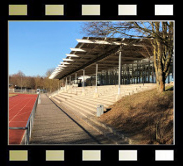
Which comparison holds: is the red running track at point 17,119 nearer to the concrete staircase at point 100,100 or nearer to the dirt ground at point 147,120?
the concrete staircase at point 100,100

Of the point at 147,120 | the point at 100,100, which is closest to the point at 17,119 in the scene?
the point at 100,100

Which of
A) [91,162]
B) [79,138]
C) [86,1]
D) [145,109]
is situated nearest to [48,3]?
[86,1]

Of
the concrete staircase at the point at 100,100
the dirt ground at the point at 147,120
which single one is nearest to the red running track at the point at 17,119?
the concrete staircase at the point at 100,100

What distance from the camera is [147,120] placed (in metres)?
9.07

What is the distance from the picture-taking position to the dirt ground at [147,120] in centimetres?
719

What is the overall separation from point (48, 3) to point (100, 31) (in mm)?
6009

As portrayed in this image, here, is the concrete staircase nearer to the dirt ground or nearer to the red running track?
the dirt ground

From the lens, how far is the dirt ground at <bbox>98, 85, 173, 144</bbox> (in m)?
7.19

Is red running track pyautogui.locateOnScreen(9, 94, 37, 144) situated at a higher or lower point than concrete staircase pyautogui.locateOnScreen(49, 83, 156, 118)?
lower

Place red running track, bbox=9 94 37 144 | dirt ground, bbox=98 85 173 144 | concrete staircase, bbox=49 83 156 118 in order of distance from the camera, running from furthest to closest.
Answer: concrete staircase, bbox=49 83 156 118, red running track, bbox=9 94 37 144, dirt ground, bbox=98 85 173 144

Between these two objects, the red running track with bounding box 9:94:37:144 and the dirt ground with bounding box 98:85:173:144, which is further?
the red running track with bounding box 9:94:37:144

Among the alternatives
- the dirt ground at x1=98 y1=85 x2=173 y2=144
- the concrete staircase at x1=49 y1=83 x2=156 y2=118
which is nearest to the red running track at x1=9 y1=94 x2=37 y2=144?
the concrete staircase at x1=49 y1=83 x2=156 y2=118

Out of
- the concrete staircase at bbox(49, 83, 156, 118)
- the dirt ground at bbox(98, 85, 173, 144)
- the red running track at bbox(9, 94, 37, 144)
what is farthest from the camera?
the concrete staircase at bbox(49, 83, 156, 118)
